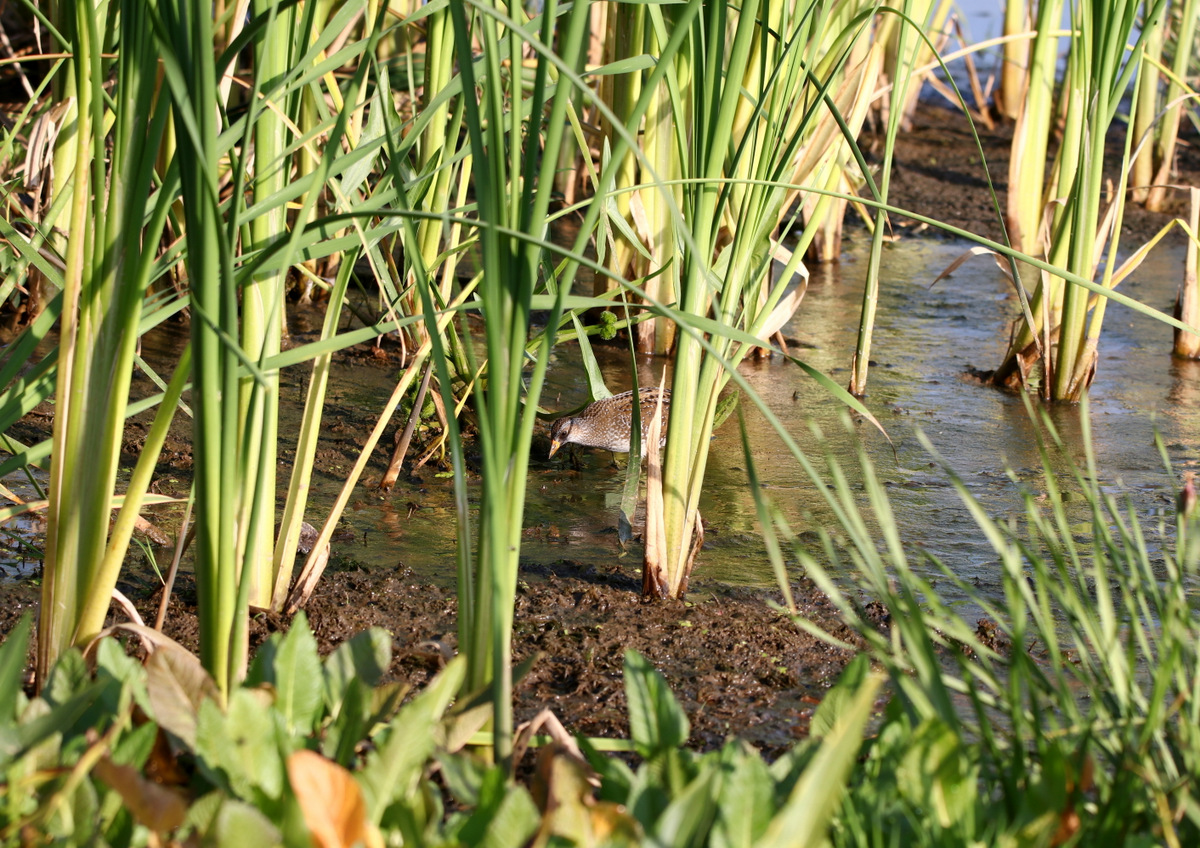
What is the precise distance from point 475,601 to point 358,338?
0.40 meters

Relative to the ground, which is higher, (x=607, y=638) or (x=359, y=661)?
(x=359, y=661)

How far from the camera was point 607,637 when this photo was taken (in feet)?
6.86

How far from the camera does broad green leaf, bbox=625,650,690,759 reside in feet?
4.81

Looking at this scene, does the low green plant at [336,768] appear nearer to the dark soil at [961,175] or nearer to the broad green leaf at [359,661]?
the broad green leaf at [359,661]

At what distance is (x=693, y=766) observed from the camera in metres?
1.42

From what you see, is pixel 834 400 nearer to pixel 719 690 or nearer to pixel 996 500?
pixel 996 500

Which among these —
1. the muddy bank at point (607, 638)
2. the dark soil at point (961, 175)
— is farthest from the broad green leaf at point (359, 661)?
the dark soil at point (961, 175)

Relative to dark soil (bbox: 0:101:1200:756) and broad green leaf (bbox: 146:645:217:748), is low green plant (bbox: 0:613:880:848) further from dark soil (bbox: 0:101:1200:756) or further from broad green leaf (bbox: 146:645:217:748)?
dark soil (bbox: 0:101:1200:756)

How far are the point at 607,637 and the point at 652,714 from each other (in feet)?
2.00

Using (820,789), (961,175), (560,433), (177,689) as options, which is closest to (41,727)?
(177,689)

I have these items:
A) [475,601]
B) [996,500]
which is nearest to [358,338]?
[475,601]

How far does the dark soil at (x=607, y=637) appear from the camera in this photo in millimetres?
1853

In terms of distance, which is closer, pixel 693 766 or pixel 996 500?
pixel 693 766

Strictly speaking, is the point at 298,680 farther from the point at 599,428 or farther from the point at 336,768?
the point at 599,428
